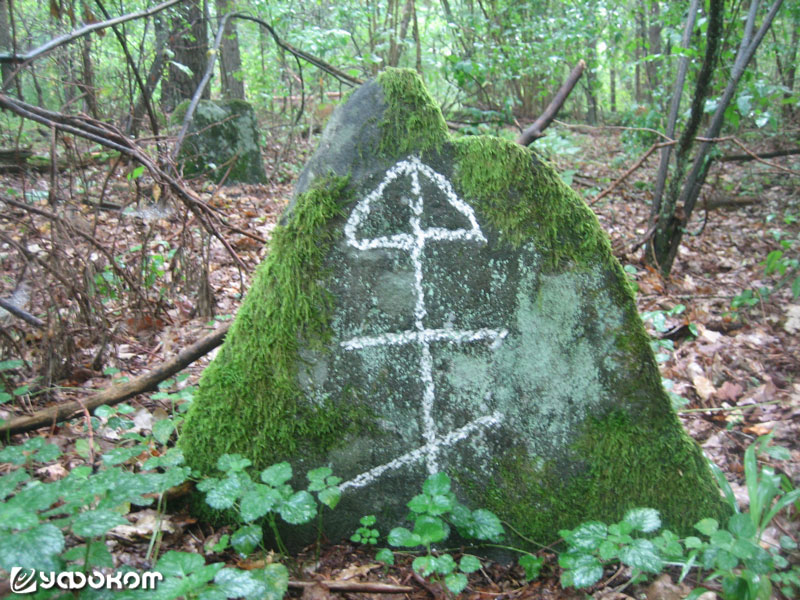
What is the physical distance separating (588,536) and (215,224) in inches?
99.8

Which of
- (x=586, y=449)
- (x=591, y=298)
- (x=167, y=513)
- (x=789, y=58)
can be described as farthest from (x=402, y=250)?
(x=789, y=58)

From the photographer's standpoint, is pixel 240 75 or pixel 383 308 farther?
pixel 240 75

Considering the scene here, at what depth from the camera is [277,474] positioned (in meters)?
1.93

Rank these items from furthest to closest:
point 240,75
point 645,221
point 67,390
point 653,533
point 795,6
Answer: point 240,75
point 645,221
point 795,6
point 67,390
point 653,533

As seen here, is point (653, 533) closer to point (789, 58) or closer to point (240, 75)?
point (240, 75)

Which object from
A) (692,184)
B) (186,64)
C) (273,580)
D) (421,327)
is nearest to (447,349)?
(421,327)

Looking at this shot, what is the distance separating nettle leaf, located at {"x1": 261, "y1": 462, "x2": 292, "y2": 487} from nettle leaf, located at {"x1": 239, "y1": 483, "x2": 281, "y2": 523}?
2cm

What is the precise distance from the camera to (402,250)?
217 cm

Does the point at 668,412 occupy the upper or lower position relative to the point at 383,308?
lower

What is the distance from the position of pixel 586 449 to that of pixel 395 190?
125cm

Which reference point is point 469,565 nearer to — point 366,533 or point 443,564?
point 443,564

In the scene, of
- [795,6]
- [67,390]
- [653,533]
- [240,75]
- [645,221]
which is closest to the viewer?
[653,533]

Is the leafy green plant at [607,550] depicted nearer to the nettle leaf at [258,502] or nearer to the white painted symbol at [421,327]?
the white painted symbol at [421,327]

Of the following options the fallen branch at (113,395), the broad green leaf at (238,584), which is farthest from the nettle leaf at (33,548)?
the fallen branch at (113,395)
